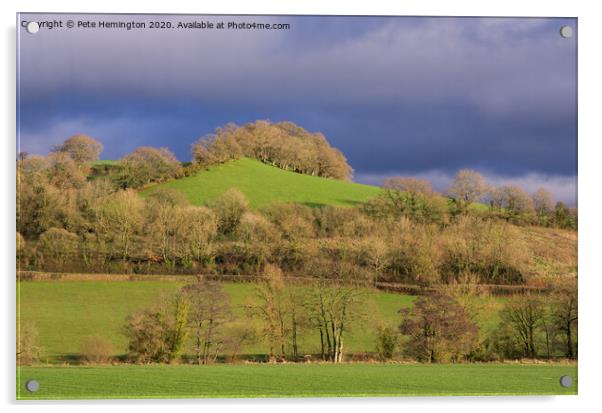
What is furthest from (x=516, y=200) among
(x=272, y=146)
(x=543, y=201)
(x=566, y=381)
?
(x=272, y=146)

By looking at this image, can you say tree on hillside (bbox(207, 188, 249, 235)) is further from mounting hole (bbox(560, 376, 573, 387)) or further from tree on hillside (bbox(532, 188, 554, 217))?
mounting hole (bbox(560, 376, 573, 387))

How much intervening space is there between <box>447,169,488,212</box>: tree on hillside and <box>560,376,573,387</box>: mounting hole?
2195mm

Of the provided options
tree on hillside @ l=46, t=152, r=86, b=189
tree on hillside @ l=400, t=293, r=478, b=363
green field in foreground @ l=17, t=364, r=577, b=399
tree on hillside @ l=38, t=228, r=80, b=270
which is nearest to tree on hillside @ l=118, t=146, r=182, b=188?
tree on hillside @ l=46, t=152, r=86, b=189

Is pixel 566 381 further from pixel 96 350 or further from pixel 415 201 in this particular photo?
pixel 96 350

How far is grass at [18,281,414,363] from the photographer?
31.8ft

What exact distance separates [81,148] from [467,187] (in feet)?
14.3

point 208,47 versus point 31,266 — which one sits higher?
point 208,47

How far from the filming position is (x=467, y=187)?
34.1 ft

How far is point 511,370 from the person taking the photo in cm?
1005

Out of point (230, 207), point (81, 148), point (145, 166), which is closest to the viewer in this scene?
point (81, 148)

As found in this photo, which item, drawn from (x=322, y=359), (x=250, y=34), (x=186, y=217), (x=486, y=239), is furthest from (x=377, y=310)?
(x=250, y=34)

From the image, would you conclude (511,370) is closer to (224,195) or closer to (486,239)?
(486,239)

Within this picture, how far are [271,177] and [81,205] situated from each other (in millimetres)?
2181

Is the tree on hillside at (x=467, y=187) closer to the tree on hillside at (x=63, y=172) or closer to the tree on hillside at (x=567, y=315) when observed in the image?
the tree on hillside at (x=567, y=315)
